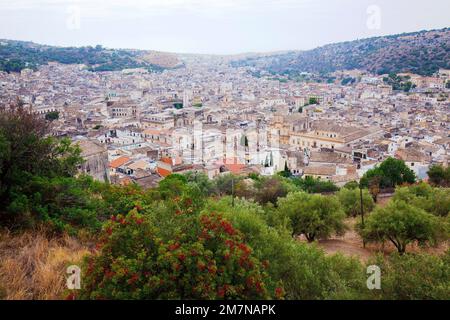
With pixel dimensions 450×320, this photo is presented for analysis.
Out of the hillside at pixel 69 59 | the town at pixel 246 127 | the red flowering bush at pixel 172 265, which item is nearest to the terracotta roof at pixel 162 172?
the town at pixel 246 127

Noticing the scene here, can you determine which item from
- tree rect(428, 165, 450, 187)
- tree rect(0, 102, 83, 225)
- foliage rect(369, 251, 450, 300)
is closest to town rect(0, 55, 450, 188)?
tree rect(428, 165, 450, 187)

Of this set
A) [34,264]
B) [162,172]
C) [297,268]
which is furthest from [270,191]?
[34,264]

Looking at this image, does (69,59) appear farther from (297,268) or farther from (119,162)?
(297,268)

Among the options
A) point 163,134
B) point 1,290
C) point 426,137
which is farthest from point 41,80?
point 1,290

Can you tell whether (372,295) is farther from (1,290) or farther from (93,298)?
(1,290)

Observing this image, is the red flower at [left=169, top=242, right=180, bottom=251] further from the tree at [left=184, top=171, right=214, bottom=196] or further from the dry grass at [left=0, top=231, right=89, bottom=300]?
the tree at [left=184, top=171, right=214, bottom=196]

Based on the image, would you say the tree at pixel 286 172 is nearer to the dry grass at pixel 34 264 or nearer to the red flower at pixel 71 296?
the dry grass at pixel 34 264
